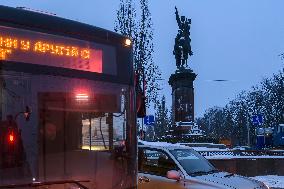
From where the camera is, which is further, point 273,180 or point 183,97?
point 183,97

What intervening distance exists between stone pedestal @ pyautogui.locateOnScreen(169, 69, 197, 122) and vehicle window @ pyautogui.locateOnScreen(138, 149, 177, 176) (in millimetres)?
21872

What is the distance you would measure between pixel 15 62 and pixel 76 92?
2.28ft

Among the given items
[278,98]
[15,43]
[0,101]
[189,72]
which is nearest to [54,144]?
[0,101]

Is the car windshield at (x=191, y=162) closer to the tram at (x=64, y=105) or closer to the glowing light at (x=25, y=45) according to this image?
the tram at (x=64, y=105)

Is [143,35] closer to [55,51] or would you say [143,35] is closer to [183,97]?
[183,97]

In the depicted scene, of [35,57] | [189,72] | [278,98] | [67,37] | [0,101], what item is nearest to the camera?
[0,101]

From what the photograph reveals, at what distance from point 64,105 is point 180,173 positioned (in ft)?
17.2

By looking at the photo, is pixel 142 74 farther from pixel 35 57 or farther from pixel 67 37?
pixel 35 57

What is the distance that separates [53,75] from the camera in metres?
5.10

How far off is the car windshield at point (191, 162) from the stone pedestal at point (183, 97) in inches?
850

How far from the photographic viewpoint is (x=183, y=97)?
32719mm

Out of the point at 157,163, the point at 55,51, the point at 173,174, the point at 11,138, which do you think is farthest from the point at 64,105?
the point at 157,163

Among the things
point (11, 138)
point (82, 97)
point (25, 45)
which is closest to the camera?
point (11, 138)

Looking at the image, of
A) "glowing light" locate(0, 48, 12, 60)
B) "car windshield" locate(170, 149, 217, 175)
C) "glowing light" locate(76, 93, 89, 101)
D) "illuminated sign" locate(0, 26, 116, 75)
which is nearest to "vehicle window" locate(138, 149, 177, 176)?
"car windshield" locate(170, 149, 217, 175)
